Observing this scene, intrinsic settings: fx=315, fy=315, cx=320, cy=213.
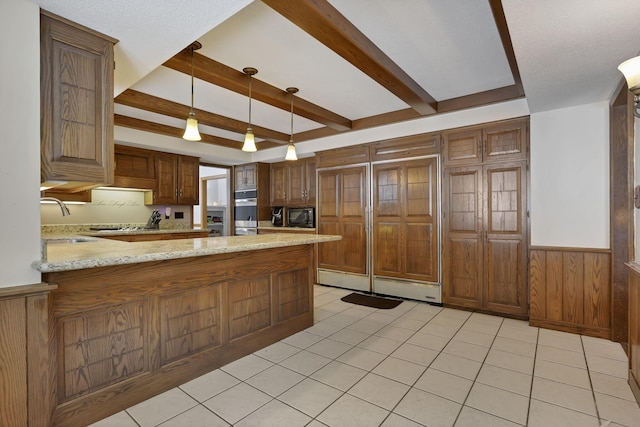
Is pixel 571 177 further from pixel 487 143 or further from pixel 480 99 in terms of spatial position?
pixel 480 99

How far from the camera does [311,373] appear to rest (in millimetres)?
2338

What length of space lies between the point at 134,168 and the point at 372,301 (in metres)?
4.10

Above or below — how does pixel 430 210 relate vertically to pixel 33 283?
above

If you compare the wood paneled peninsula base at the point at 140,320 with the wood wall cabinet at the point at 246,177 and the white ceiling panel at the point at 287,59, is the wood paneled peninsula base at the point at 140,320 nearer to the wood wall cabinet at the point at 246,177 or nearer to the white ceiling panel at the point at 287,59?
the white ceiling panel at the point at 287,59

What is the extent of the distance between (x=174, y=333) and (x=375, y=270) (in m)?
2.95

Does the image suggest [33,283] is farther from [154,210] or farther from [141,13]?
[154,210]

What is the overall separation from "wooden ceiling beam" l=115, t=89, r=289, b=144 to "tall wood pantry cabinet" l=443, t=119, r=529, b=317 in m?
2.82

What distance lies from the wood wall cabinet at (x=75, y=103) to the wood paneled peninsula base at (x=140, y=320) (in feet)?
1.72

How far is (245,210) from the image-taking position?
6.23 meters

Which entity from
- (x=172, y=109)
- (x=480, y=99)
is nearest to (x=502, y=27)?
(x=480, y=99)

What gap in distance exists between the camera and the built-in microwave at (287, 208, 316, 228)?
5508 mm

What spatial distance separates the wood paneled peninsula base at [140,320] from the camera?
1667 mm

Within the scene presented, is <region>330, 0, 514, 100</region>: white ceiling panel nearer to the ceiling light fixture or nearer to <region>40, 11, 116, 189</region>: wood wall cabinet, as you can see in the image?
the ceiling light fixture

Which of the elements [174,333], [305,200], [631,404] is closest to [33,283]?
[174,333]
